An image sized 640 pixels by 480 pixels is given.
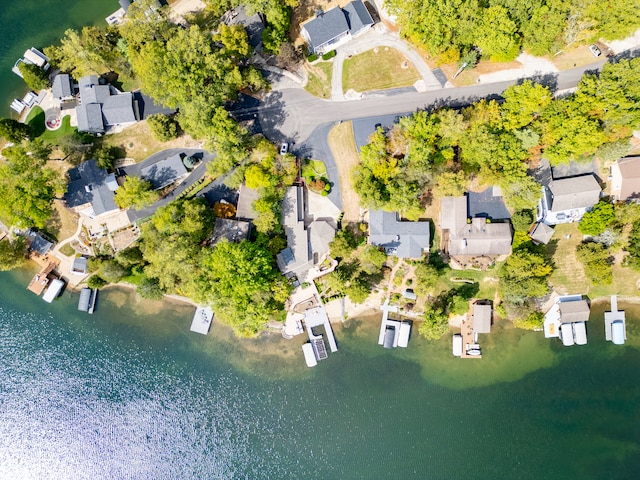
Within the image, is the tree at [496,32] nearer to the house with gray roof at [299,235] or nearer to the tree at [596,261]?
the tree at [596,261]

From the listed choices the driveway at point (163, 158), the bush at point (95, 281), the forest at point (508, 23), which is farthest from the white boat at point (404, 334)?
the bush at point (95, 281)

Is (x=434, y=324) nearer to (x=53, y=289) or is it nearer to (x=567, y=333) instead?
(x=567, y=333)

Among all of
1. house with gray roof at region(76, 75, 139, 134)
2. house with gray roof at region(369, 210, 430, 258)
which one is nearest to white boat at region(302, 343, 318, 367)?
house with gray roof at region(369, 210, 430, 258)

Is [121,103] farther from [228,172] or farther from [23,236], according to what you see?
[23,236]

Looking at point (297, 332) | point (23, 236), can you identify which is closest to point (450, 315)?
point (297, 332)

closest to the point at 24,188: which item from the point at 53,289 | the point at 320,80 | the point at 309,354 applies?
the point at 53,289

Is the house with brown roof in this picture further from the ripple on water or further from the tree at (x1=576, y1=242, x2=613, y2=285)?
the ripple on water
